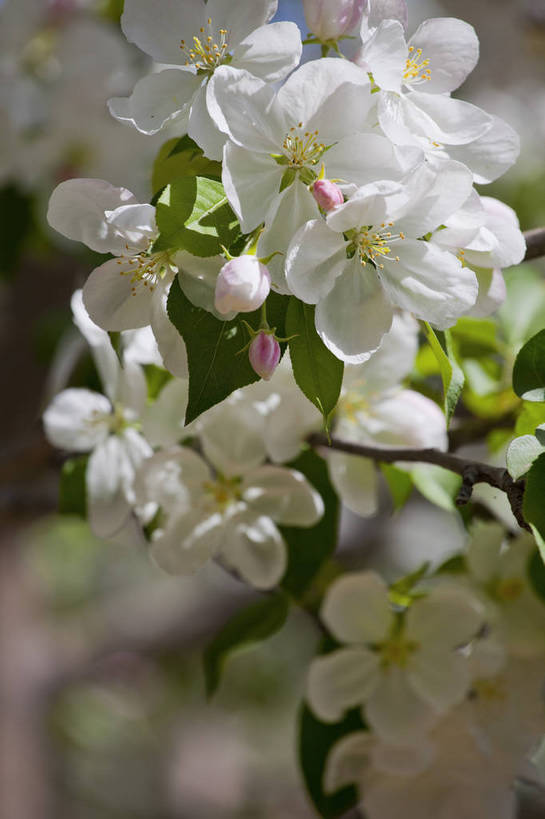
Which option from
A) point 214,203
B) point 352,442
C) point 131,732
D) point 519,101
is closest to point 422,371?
point 352,442

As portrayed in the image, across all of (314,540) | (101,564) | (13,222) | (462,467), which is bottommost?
(101,564)

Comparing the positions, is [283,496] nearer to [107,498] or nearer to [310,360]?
[107,498]

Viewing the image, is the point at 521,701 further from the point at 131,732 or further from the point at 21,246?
the point at 131,732

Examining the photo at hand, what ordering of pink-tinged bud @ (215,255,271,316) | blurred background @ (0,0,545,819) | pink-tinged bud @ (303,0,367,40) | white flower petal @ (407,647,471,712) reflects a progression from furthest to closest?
blurred background @ (0,0,545,819)
white flower petal @ (407,647,471,712)
pink-tinged bud @ (303,0,367,40)
pink-tinged bud @ (215,255,271,316)

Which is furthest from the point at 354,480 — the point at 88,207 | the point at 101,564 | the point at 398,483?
the point at 101,564

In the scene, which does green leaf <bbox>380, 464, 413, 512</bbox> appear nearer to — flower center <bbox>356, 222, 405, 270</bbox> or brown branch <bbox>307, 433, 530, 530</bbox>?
brown branch <bbox>307, 433, 530, 530</bbox>

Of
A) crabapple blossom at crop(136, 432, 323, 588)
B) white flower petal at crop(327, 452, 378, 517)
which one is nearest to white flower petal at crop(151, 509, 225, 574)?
crabapple blossom at crop(136, 432, 323, 588)

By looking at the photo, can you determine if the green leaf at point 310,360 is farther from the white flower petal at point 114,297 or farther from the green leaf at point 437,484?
the green leaf at point 437,484
